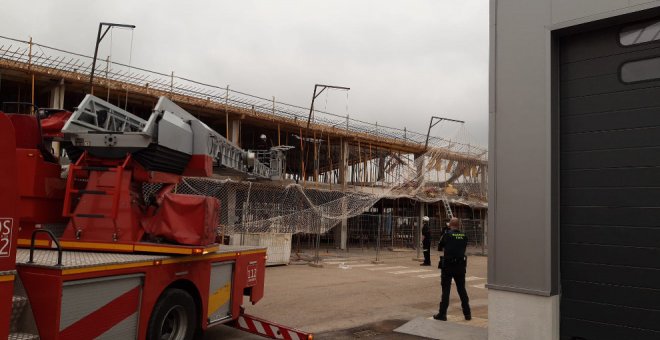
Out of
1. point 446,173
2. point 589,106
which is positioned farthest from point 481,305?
point 446,173

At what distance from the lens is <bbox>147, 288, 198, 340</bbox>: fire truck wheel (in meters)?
5.65

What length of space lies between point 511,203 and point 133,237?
4.75 metres

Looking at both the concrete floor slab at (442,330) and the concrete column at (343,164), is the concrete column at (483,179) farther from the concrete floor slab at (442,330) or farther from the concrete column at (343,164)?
the concrete floor slab at (442,330)

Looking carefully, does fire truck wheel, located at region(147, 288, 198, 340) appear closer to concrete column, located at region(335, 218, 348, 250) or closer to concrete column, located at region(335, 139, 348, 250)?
concrete column, located at region(335, 139, 348, 250)

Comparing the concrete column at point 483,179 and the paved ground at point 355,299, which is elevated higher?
the concrete column at point 483,179

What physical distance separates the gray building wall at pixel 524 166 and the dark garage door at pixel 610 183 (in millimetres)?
255

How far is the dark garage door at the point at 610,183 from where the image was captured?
5652mm

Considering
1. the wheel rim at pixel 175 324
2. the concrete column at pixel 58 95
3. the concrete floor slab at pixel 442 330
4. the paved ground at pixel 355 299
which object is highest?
the concrete column at pixel 58 95

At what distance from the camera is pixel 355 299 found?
1181 centimetres

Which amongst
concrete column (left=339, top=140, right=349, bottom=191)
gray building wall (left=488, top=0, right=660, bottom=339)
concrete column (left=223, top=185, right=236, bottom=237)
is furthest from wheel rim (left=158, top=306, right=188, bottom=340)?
concrete column (left=339, top=140, right=349, bottom=191)

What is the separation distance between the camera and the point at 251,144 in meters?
33.6

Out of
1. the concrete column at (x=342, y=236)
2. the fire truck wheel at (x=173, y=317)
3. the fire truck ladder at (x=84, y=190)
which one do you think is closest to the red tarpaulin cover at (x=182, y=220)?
the fire truck ladder at (x=84, y=190)

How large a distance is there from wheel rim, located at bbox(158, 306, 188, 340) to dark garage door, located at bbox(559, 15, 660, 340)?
4.71 metres

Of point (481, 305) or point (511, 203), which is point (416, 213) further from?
point (511, 203)
